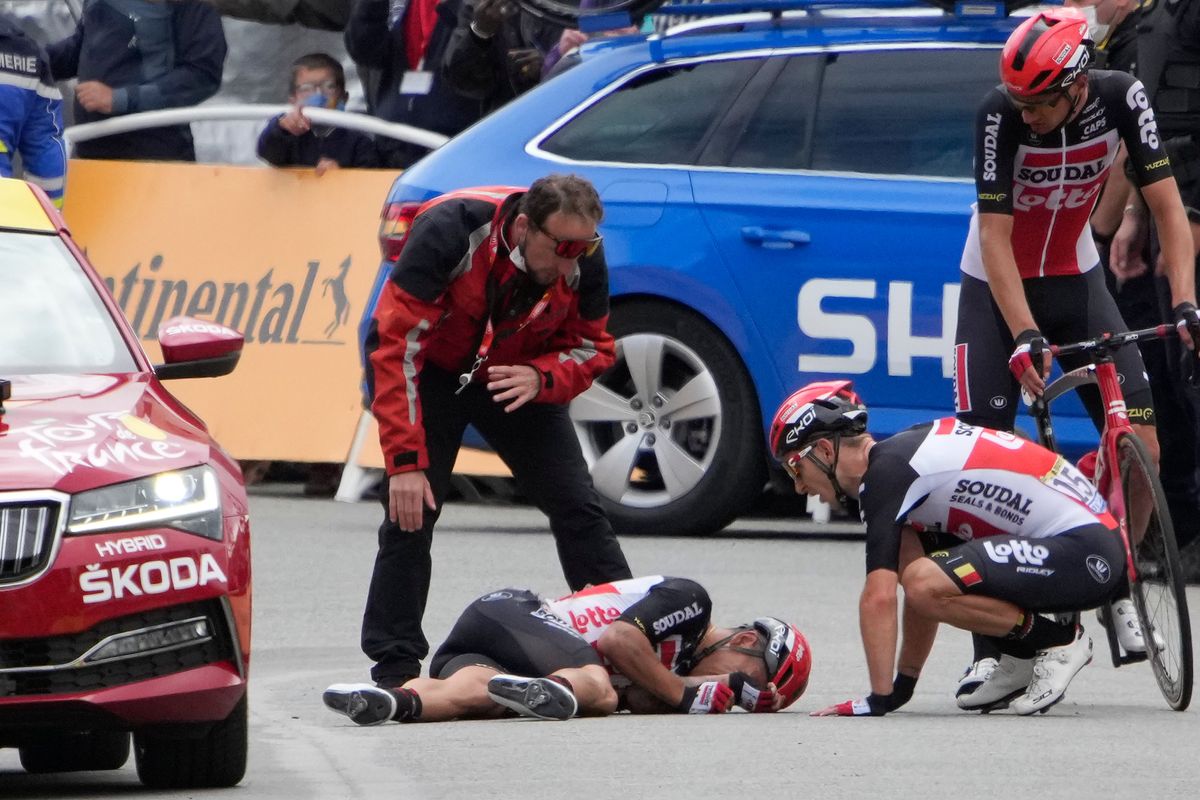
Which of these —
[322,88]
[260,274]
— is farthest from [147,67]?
[260,274]

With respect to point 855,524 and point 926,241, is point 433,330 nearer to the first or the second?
point 926,241

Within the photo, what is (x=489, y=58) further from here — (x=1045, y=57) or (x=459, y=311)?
(x=1045, y=57)

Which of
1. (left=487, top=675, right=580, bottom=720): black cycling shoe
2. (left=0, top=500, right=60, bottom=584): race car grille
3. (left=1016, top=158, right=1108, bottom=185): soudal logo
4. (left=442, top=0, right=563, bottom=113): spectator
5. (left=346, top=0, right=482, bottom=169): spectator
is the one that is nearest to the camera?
(left=0, top=500, right=60, bottom=584): race car grille

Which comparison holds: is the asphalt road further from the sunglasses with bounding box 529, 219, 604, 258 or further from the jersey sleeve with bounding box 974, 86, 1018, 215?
the jersey sleeve with bounding box 974, 86, 1018, 215

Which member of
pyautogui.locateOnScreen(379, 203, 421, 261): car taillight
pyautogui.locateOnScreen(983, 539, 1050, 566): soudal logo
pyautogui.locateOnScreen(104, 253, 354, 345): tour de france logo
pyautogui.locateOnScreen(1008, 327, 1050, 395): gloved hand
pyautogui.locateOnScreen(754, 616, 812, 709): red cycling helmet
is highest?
pyautogui.locateOnScreen(1008, 327, 1050, 395): gloved hand

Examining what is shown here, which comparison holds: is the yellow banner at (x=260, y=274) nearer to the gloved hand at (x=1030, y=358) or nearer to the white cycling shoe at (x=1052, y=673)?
the gloved hand at (x=1030, y=358)

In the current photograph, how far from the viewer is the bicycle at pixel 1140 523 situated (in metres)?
7.05

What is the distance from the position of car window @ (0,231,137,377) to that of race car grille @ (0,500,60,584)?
34.3 inches

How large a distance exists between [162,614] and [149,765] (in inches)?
19.0

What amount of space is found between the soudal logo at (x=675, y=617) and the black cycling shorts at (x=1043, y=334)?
111cm

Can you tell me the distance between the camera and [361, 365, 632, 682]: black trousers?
7340mm

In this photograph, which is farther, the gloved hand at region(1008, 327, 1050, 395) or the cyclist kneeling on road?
the gloved hand at region(1008, 327, 1050, 395)

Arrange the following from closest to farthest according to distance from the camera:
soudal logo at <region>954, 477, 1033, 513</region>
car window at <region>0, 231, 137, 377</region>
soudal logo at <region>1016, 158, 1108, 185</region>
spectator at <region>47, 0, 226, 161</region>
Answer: car window at <region>0, 231, 137, 377</region> < soudal logo at <region>954, 477, 1033, 513</region> < soudal logo at <region>1016, 158, 1108, 185</region> < spectator at <region>47, 0, 226, 161</region>

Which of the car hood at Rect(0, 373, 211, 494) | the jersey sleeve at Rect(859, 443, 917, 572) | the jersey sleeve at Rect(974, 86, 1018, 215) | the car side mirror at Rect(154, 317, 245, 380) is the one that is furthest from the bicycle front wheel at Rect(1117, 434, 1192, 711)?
the car hood at Rect(0, 373, 211, 494)
